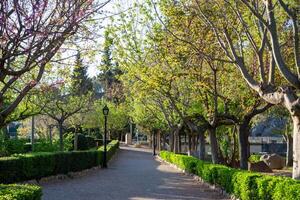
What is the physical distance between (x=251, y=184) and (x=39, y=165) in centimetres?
872

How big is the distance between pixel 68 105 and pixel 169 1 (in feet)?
64.6

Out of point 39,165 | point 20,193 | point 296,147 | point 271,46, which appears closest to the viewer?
point 20,193

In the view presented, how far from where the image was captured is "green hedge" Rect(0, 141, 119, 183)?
1616 centimetres

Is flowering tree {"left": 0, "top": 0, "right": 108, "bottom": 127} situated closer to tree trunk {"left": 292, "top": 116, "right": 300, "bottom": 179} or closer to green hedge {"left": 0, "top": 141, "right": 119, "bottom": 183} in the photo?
tree trunk {"left": 292, "top": 116, "right": 300, "bottom": 179}

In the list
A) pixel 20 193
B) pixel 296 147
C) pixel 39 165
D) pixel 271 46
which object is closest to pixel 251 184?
pixel 296 147

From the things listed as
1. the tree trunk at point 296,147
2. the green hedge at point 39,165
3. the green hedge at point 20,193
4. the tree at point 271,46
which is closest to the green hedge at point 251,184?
the tree trunk at point 296,147

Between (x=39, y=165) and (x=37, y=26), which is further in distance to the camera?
(x=39, y=165)

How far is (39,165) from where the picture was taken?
1817 centimetres

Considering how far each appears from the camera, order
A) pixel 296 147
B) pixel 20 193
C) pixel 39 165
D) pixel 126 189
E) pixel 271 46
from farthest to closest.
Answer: pixel 39 165
pixel 126 189
pixel 271 46
pixel 296 147
pixel 20 193

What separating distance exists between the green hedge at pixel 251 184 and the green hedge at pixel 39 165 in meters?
5.65

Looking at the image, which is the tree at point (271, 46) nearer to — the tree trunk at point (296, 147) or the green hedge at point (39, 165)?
the tree trunk at point (296, 147)

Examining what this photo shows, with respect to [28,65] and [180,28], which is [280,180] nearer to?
[28,65]

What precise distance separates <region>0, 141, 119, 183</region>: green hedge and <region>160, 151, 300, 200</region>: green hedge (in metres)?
5.65

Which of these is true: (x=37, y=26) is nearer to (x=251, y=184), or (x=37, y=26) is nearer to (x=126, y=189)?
(x=251, y=184)
